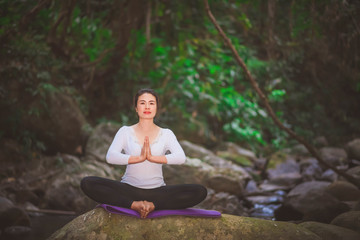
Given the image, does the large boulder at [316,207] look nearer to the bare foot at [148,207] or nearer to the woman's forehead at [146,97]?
the bare foot at [148,207]

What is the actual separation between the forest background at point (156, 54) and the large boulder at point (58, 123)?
0.05 m

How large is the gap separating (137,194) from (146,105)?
2.68 ft

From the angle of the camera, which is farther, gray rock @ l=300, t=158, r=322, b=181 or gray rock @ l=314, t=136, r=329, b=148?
gray rock @ l=314, t=136, r=329, b=148

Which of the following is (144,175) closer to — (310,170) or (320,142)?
(310,170)

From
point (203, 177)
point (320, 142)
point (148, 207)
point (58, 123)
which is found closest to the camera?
point (148, 207)

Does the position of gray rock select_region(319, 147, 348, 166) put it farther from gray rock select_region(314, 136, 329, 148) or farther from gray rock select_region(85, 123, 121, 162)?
gray rock select_region(85, 123, 121, 162)

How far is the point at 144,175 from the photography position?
2840 millimetres

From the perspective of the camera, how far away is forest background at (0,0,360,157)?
219 inches

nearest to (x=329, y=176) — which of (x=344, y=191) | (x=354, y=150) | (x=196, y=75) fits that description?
(x=354, y=150)

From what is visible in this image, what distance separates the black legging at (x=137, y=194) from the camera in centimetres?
269

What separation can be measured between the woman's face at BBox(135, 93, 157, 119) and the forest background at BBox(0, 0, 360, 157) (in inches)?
128

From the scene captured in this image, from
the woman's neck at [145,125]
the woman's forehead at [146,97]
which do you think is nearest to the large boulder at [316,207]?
the woman's neck at [145,125]

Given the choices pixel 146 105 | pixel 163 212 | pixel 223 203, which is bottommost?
pixel 223 203

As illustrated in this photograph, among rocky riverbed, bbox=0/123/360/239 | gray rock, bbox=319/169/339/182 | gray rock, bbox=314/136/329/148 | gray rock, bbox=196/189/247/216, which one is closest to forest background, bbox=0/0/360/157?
rocky riverbed, bbox=0/123/360/239
